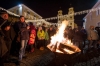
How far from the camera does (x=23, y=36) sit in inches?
248

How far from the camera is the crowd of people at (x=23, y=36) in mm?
5016

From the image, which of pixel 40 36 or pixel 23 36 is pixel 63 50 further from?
pixel 40 36

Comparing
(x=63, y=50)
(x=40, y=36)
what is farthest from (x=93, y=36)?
(x=63, y=50)

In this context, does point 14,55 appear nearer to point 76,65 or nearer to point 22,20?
point 22,20

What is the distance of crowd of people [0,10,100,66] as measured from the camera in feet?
16.5

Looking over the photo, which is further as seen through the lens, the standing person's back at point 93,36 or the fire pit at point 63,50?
the standing person's back at point 93,36

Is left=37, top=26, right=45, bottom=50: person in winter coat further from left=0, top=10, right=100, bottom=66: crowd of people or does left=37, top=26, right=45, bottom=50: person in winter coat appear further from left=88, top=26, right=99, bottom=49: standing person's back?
left=88, top=26, right=99, bottom=49: standing person's back

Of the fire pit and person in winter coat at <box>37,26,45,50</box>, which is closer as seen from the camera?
the fire pit

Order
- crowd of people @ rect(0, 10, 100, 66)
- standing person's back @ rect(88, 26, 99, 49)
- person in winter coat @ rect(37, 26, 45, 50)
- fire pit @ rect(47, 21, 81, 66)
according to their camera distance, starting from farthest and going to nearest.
Answer: standing person's back @ rect(88, 26, 99, 49)
person in winter coat @ rect(37, 26, 45, 50)
fire pit @ rect(47, 21, 81, 66)
crowd of people @ rect(0, 10, 100, 66)

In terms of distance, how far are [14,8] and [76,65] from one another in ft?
77.6

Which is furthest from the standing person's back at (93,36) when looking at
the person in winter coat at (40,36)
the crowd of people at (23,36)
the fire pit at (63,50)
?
the fire pit at (63,50)

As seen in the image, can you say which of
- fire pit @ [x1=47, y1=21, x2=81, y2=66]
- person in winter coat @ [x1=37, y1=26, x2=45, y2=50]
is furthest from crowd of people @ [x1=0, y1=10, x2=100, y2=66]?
fire pit @ [x1=47, y1=21, x2=81, y2=66]

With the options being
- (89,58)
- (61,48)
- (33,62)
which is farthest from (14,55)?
(89,58)

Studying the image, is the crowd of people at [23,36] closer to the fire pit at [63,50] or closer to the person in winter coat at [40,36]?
the person in winter coat at [40,36]
